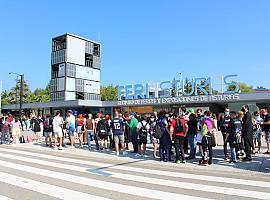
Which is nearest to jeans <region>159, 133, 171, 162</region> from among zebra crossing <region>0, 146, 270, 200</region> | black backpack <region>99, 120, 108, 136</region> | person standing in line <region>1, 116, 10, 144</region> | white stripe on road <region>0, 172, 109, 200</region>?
zebra crossing <region>0, 146, 270, 200</region>

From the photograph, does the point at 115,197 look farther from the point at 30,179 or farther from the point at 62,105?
the point at 62,105

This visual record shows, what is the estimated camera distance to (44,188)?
7172mm

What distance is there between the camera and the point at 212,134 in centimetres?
1035

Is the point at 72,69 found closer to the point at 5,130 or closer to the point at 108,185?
the point at 5,130

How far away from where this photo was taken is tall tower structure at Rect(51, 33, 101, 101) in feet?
173

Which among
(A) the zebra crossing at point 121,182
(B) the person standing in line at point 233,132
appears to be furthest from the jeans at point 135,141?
(B) the person standing in line at point 233,132

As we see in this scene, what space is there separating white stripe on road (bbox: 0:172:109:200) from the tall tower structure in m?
44.7

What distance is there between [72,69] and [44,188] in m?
→ 47.9

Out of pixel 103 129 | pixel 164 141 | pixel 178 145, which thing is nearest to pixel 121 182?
pixel 178 145

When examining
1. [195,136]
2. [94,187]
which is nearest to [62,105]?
[195,136]

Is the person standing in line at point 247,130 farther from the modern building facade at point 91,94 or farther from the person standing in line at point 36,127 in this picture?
the modern building facade at point 91,94

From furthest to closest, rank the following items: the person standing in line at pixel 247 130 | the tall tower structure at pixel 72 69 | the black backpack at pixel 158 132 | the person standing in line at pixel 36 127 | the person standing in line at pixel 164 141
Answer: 1. the tall tower structure at pixel 72 69
2. the person standing in line at pixel 36 127
3. the black backpack at pixel 158 132
4. the person standing in line at pixel 164 141
5. the person standing in line at pixel 247 130

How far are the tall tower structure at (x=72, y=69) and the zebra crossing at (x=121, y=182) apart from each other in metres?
42.9

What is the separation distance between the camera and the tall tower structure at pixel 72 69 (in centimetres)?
5284
